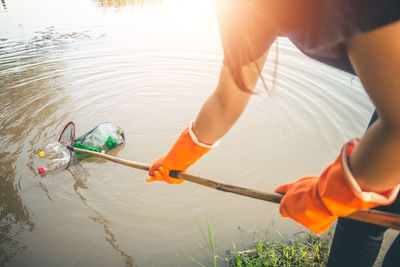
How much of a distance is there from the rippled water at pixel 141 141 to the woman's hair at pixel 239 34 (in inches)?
12.8

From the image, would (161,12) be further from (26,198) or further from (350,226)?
(350,226)

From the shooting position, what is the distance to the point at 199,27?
24.8ft

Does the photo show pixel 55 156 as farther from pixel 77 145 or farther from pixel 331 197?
pixel 331 197

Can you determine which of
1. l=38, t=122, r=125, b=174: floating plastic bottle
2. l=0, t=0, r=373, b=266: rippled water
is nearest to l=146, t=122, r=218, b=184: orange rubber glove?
l=0, t=0, r=373, b=266: rippled water

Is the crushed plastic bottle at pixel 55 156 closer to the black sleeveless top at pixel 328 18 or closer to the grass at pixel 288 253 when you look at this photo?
the grass at pixel 288 253

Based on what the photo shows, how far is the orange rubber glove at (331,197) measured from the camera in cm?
63

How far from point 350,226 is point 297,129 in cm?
220

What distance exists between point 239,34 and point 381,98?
17.8 inches

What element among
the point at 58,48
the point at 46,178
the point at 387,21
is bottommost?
the point at 46,178

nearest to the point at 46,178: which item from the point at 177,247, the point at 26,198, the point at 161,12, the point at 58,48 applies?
the point at 26,198

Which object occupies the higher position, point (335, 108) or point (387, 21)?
Result: point (387, 21)

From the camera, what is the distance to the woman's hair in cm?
70

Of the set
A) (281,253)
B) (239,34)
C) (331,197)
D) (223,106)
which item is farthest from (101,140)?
(331,197)

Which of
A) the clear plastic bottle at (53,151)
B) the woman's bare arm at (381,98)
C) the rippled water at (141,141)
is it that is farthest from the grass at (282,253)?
the clear plastic bottle at (53,151)
